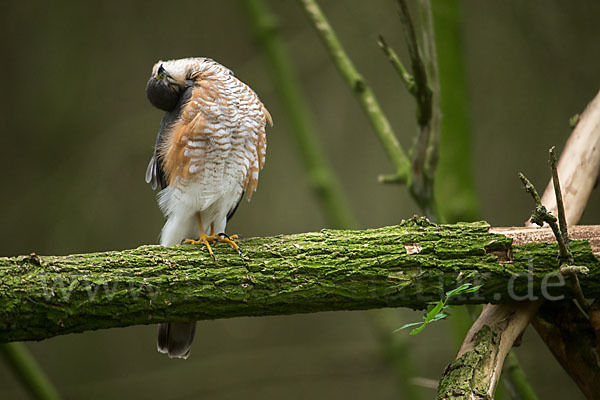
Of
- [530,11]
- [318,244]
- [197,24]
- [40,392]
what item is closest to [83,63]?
[197,24]

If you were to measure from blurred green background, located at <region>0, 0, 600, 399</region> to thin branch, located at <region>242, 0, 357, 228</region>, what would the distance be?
25.8 inches

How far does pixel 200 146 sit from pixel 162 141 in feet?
0.54

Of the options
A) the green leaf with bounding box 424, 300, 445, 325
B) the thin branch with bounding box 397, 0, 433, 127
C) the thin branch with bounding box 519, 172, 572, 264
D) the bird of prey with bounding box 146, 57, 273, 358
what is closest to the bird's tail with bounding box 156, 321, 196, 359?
the bird of prey with bounding box 146, 57, 273, 358

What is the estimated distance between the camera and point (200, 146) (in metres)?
1.90

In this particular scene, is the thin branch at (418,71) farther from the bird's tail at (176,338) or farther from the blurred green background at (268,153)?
the blurred green background at (268,153)

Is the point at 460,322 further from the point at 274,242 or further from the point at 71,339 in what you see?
the point at 71,339

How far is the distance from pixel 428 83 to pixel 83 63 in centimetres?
292

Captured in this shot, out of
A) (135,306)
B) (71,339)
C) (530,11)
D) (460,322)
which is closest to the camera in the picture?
(135,306)

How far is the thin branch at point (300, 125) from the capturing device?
2.93 metres

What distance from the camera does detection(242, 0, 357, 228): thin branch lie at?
9.61ft

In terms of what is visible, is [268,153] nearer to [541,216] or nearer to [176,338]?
[176,338]

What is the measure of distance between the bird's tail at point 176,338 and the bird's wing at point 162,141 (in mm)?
474

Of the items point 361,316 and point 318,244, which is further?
point 361,316

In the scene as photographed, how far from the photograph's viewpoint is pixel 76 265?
4.91 feet
